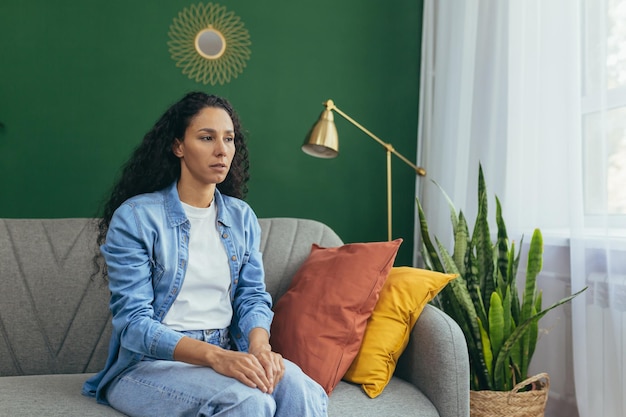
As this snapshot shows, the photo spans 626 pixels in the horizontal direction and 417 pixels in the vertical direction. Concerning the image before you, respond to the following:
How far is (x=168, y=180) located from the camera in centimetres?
193

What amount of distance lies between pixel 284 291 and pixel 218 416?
860 mm

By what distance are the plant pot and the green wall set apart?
54.3 inches

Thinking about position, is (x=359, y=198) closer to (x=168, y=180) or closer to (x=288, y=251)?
(x=288, y=251)

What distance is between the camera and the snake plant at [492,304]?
6.89 ft

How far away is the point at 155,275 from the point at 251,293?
0.30 meters

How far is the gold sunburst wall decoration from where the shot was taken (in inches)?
126

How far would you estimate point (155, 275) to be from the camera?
175 centimetres

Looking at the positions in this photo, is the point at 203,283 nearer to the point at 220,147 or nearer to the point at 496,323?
the point at 220,147

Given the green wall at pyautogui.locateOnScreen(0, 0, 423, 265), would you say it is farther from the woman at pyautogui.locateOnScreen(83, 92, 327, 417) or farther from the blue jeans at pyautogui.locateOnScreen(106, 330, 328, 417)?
the blue jeans at pyautogui.locateOnScreen(106, 330, 328, 417)

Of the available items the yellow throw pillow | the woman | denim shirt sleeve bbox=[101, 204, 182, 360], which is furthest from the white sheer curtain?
denim shirt sleeve bbox=[101, 204, 182, 360]

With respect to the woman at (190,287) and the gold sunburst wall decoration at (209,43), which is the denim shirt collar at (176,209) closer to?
the woman at (190,287)

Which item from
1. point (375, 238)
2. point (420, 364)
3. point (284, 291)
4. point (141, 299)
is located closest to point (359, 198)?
point (375, 238)

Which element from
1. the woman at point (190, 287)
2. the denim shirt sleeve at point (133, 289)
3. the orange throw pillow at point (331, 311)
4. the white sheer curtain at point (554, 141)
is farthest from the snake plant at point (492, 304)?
the denim shirt sleeve at point (133, 289)

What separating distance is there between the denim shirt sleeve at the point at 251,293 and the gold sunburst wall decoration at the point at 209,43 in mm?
1440
